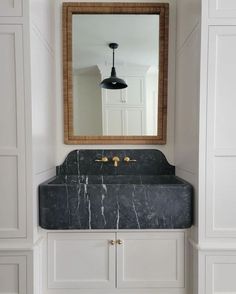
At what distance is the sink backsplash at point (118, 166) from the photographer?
191 centimetres

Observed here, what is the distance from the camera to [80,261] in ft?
5.06

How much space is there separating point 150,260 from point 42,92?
130cm

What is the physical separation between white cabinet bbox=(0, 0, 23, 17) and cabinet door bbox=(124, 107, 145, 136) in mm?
969

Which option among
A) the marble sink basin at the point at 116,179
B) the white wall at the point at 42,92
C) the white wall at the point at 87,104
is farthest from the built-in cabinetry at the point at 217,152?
the white wall at the point at 42,92

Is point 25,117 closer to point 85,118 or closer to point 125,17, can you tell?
point 85,118

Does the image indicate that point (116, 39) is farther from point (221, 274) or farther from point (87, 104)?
point (221, 274)

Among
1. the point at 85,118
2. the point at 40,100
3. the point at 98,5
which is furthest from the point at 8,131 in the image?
the point at 98,5

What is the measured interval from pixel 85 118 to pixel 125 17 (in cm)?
85

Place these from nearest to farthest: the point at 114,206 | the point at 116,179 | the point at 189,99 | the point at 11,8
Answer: the point at 11,8, the point at 114,206, the point at 189,99, the point at 116,179

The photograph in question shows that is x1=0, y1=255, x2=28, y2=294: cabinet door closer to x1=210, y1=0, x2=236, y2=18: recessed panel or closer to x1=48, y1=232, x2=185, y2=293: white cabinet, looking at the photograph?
x1=48, y1=232, x2=185, y2=293: white cabinet

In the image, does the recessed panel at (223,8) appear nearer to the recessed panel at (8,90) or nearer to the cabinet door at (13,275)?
the recessed panel at (8,90)

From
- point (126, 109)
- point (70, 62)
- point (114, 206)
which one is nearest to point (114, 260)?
point (114, 206)

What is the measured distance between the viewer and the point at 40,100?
5.08 feet

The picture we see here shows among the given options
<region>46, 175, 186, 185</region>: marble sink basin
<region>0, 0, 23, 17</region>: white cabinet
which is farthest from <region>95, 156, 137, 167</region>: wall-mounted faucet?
<region>0, 0, 23, 17</region>: white cabinet
